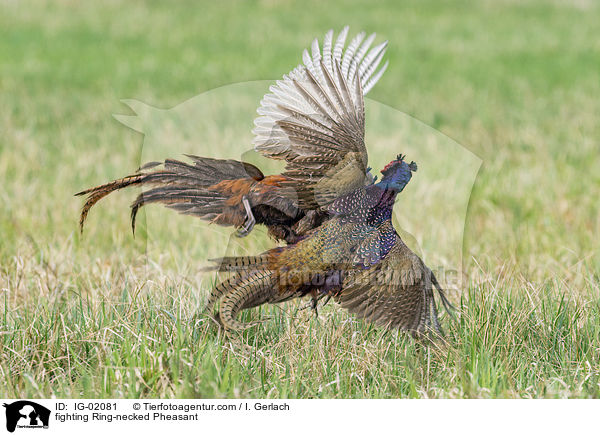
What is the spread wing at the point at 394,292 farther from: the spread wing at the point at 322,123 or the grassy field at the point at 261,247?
the spread wing at the point at 322,123

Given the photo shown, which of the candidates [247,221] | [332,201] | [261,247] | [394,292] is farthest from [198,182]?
[394,292]

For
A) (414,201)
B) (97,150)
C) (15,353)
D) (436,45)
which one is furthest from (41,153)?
(436,45)

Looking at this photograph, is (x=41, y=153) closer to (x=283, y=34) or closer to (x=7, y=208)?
(x=7, y=208)

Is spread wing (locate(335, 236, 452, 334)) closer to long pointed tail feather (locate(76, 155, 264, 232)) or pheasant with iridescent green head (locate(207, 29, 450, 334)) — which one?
pheasant with iridescent green head (locate(207, 29, 450, 334))

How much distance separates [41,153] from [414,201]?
3952 millimetres

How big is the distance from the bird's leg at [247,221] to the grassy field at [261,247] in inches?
7.6

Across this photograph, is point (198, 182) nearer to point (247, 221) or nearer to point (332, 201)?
point (247, 221)

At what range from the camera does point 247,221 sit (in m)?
2.91
